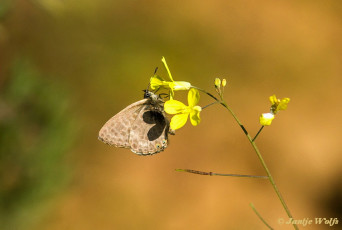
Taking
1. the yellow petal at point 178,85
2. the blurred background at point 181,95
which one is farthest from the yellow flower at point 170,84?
the blurred background at point 181,95

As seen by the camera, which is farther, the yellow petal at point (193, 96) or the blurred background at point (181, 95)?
the blurred background at point (181, 95)

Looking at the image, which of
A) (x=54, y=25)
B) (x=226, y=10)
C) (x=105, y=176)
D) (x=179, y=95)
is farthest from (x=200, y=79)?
(x=54, y=25)

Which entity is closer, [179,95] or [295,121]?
[295,121]

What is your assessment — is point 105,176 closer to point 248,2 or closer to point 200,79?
point 200,79

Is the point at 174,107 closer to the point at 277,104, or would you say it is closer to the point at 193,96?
the point at 193,96

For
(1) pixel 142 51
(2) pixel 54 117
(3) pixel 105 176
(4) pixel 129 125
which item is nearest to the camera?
(4) pixel 129 125

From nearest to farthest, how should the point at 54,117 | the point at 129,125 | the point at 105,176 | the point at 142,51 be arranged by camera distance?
the point at 129,125, the point at 54,117, the point at 105,176, the point at 142,51

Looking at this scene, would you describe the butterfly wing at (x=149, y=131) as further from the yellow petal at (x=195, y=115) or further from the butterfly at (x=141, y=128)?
the yellow petal at (x=195, y=115)

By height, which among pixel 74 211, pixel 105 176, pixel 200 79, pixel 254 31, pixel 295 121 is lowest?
pixel 74 211
